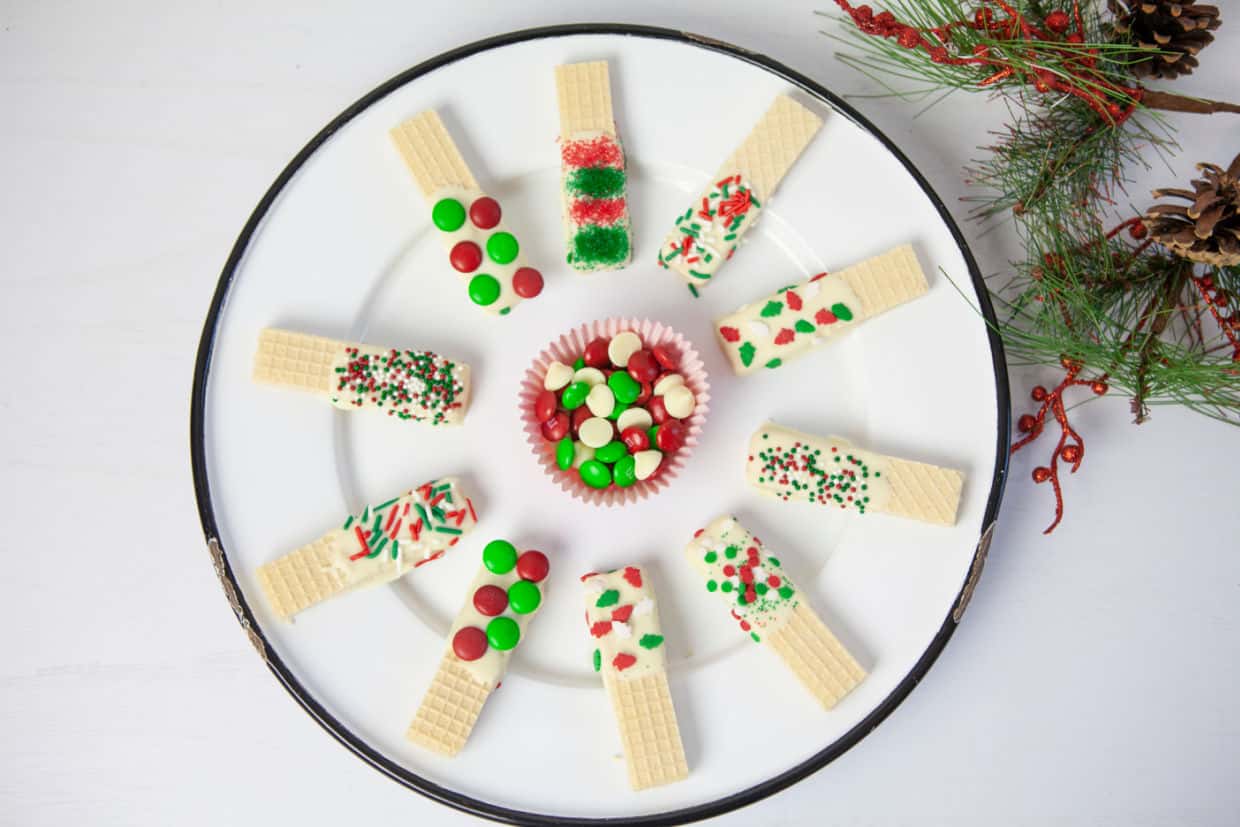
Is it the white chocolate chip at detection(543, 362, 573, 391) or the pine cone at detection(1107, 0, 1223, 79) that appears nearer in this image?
the pine cone at detection(1107, 0, 1223, 79)

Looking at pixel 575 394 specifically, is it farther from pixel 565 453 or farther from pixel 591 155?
pixel 591 155

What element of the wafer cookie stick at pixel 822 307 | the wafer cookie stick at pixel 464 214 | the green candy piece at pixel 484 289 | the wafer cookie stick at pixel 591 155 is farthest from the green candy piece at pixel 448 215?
the wafer cookie stick at pixel 822 307

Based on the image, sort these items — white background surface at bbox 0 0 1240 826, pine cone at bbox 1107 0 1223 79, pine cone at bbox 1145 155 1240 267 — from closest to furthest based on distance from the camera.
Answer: pine cone at bbox 1145 155 1240 267, pine cone at bbox 1107 0 1223 79, white background surface at bbox 0 0 1240 826

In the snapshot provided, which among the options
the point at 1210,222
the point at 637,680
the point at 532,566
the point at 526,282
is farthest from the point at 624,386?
the point at 1210,222

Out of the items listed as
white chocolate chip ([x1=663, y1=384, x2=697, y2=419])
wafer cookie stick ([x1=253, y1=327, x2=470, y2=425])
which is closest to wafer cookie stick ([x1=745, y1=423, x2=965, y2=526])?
white chocolate chip ([x1=663, y1=384, x2=697, y2=419])

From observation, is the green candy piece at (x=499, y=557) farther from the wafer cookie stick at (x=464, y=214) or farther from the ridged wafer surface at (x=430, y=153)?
the ridged wafer surface at (x=430, y=153)

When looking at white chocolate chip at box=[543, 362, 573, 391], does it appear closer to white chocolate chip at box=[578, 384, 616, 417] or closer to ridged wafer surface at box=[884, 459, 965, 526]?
white chocolate chip at box=[578, 384, 616, 417]

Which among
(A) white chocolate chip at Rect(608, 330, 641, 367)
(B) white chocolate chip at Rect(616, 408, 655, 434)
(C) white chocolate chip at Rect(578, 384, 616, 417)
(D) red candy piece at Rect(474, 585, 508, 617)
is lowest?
(D) red candy piece at Rect(474, 585, 508, 617)
